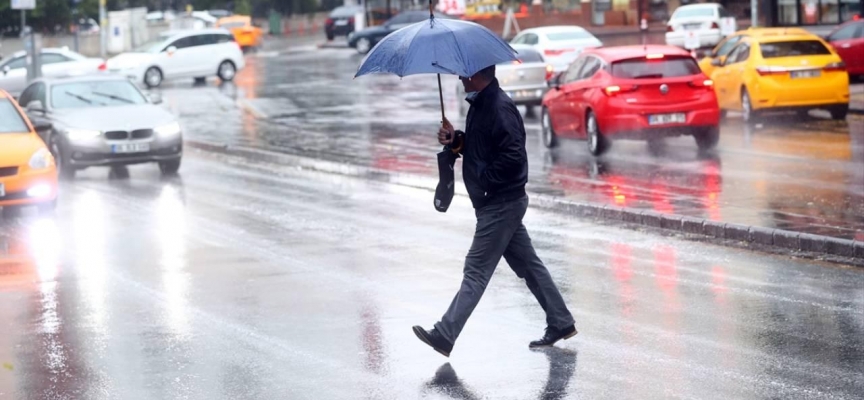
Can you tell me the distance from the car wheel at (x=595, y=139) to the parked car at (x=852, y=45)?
12052 mm

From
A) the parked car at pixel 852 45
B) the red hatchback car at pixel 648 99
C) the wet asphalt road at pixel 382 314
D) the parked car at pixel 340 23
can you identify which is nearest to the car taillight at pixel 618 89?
the red hatchback car at pixel 648 99

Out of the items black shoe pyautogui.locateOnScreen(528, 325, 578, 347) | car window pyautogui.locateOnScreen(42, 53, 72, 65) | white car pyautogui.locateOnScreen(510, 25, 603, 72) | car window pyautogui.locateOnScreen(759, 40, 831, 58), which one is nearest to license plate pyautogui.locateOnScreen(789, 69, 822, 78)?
car window pyautogui.locateOnScreen(759, 40, 831, 58)

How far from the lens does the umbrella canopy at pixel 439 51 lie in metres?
7.86

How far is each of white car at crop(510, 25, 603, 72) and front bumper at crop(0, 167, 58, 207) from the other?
69.0 ft

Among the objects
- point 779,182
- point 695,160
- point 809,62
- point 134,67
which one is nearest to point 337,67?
point 134,67

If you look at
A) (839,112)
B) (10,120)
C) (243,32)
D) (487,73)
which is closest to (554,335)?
(487,73)

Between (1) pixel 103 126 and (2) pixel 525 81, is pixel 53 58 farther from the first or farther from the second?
(1) pixel 103 126

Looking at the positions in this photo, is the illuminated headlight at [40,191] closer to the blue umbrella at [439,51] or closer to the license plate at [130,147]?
the license plate at [130,147]

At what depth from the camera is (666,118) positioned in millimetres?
20078

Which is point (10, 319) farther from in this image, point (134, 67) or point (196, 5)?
point (196, 5)

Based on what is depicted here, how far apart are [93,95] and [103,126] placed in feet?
4.96

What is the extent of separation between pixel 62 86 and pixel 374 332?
46.7 ft

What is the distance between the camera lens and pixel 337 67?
161 ft

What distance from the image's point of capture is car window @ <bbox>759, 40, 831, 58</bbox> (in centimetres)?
2436
